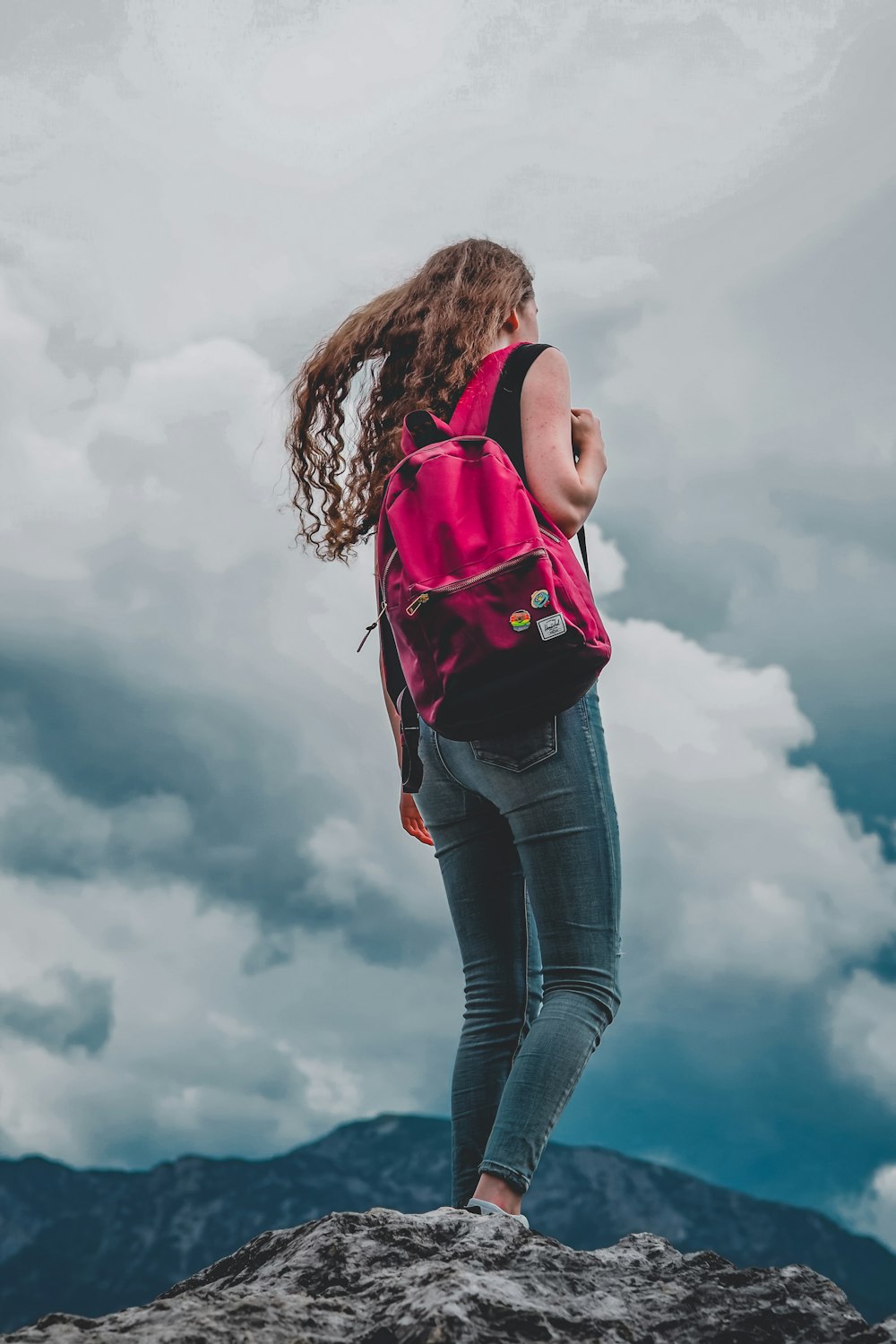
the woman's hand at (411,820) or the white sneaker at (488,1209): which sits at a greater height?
the woman's hand at (411,820)

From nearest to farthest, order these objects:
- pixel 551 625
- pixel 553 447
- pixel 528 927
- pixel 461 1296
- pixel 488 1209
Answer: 1. pixel 461 1296
2. pixel 488 1209
3. pixel 551 625
4. pixel 553 447
5. pixel 528 927

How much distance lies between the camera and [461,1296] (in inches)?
71.4

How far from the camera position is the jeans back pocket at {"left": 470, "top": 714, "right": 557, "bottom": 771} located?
2.67 metres

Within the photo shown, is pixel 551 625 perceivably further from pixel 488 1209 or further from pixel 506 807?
pixel 488 1209

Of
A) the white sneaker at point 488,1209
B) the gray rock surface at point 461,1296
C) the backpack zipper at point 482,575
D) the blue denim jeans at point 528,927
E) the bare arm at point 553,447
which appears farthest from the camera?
the bare arm at point 553,447

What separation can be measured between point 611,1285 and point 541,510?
1.94 metres

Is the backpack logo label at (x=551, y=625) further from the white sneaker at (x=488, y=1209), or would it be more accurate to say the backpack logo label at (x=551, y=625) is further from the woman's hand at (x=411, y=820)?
the white sneaker at (x=488, y=1209)

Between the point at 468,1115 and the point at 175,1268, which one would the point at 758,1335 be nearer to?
the point at 468,1115

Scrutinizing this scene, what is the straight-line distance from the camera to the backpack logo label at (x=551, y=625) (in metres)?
2.60

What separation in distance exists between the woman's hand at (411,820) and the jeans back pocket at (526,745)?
0.97 m

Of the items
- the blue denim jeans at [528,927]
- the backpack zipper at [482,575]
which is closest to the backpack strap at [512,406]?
the backpack zipper at [482,575]

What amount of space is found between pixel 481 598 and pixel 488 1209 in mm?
1524

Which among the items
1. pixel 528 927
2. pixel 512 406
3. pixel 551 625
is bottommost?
pixel 528 927

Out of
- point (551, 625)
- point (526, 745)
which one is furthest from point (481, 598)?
point (526, 745)
